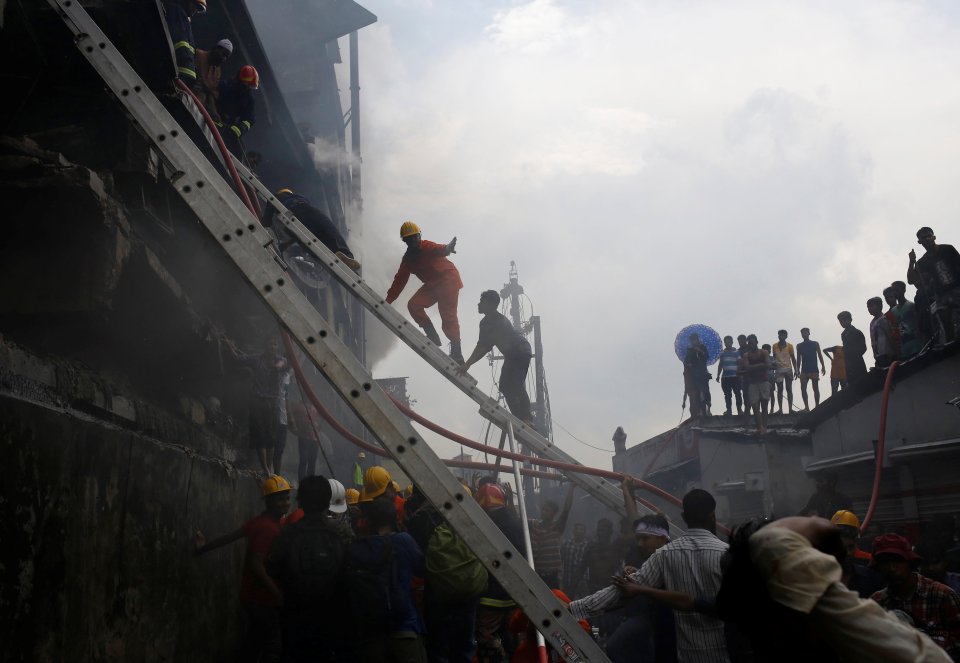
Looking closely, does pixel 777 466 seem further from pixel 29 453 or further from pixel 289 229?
pixel 29 453

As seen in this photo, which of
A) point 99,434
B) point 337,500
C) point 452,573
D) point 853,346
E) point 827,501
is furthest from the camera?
point 853,346

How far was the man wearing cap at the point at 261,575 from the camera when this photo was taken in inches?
216

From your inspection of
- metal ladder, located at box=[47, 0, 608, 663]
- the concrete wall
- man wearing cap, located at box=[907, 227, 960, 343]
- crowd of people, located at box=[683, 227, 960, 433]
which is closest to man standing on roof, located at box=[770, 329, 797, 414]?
crowd of people, located at box=[683, 227, 960, 433]

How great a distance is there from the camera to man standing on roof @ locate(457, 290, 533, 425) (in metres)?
8.48

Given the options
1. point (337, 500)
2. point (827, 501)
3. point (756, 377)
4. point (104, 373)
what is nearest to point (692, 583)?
point (337, 500)

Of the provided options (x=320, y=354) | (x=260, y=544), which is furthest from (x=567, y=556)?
(x=320, y=354)

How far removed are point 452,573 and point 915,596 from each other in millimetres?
2853

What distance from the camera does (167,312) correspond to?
→ 225 inches

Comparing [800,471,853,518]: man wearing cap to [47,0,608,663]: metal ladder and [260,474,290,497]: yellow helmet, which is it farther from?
[47,0,608,663]: metal ladder

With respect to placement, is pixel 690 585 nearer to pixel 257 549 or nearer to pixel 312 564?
pixel 312 564

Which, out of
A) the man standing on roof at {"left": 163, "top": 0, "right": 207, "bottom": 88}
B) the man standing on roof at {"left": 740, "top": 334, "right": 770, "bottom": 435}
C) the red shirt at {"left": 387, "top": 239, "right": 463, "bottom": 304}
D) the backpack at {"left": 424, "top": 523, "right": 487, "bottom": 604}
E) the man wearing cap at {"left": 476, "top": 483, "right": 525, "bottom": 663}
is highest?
the man standing on roof at {"left": 163, "top": 0, "right": 207, "bottom": 88}

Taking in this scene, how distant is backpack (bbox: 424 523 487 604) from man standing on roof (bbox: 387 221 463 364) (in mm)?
3609

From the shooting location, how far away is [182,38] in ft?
23.5

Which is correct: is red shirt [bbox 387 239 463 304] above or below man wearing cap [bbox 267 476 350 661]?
above
